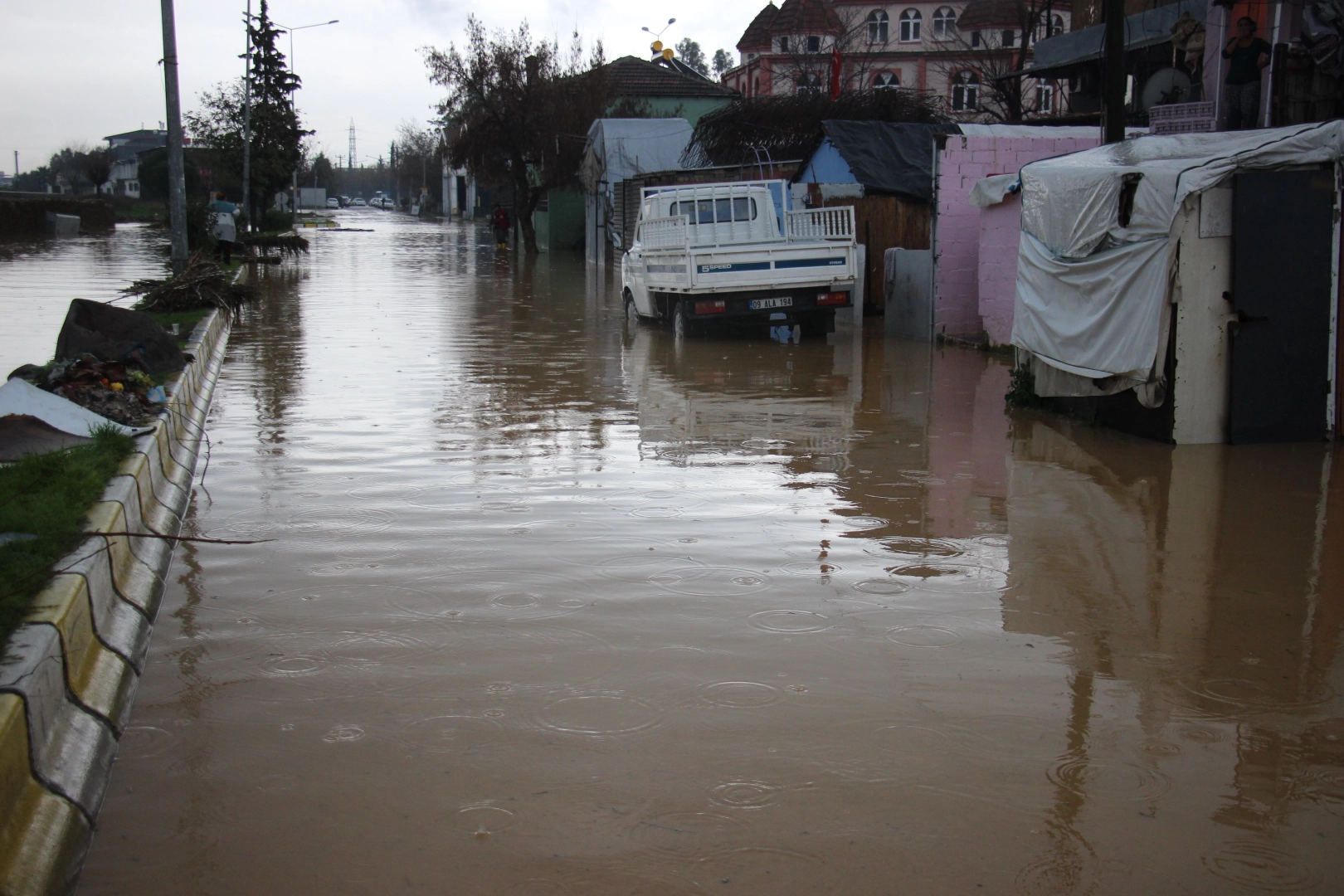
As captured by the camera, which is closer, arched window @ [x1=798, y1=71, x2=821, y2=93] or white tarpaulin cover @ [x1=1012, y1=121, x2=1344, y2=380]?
white tarpaulin cover @ [x1=1012, y1=121, x2=1344, y2=380]

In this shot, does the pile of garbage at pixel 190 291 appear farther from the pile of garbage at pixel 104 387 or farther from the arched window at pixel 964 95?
the arched window at pixel 964 95

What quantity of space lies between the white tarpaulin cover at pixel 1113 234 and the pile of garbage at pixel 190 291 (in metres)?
12.1

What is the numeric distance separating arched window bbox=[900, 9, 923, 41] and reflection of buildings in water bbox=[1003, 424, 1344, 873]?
62250mm

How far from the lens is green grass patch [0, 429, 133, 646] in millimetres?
4426

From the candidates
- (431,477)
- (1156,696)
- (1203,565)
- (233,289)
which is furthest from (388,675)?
(233,289)

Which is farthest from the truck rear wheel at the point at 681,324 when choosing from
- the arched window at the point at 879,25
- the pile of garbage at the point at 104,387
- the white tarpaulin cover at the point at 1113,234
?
the arched window at the point at 879,25

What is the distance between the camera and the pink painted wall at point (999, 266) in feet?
50.6

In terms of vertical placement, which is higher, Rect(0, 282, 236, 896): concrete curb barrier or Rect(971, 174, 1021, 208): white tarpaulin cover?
Rect(971, 174, 1021, 208): white tarpaulin cover

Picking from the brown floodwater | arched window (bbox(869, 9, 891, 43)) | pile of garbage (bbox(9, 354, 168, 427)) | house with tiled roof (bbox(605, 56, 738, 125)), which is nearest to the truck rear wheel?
the brown floodwater

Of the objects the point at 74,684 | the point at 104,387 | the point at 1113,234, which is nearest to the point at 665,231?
the point at 1113,234

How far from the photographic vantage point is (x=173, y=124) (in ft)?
58.2

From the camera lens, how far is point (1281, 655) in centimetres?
495

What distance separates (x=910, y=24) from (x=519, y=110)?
98.2 ft

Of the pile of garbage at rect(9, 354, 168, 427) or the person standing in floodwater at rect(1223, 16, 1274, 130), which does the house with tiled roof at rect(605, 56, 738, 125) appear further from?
the pile of garbage at rect(9, 354, 168, 427)
